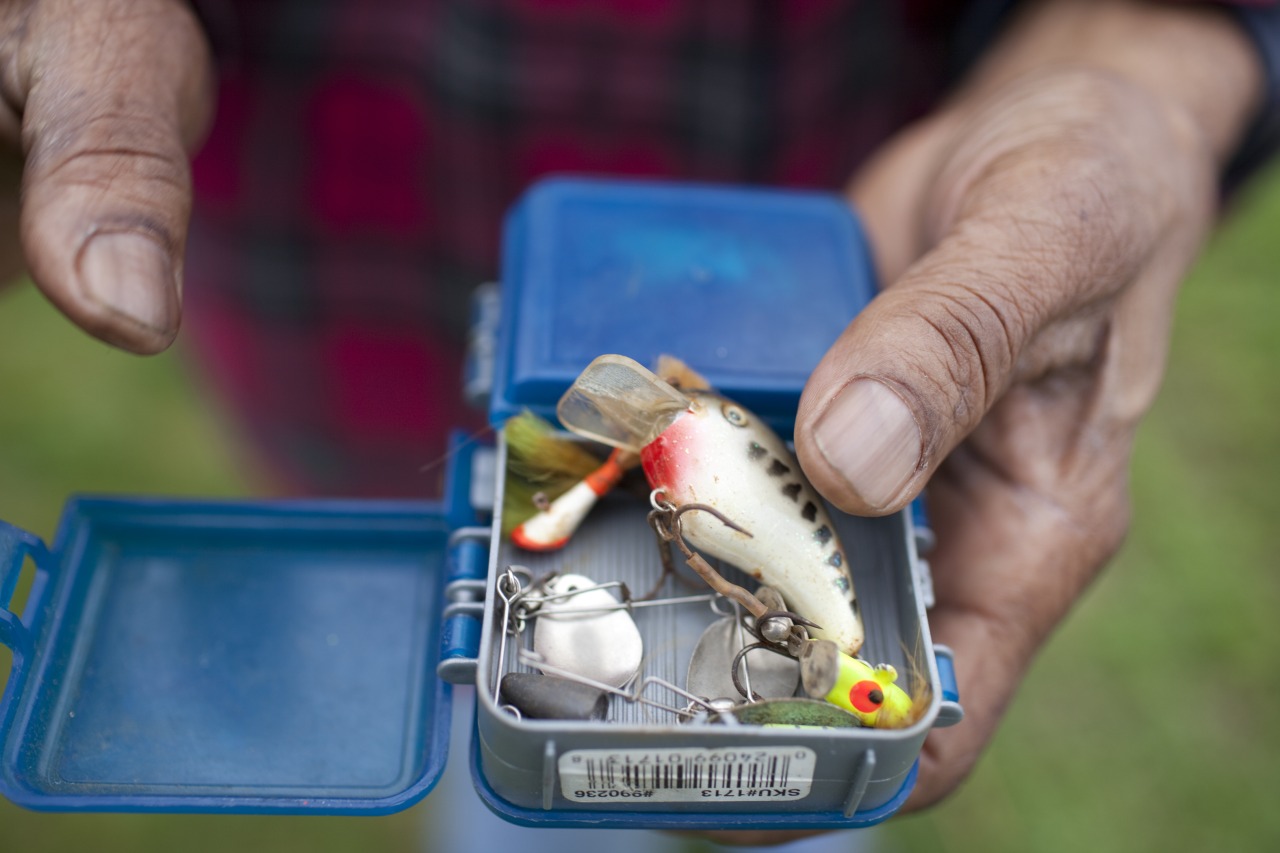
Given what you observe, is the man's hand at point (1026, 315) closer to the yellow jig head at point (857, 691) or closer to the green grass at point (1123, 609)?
the yellow jig head at point (857, 691)

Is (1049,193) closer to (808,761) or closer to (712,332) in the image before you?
(712,332)

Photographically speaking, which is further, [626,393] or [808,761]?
[626,393]

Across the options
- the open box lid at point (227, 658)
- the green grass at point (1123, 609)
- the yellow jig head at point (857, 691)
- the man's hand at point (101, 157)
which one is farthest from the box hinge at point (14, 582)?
the green grass at point (1123, 609)

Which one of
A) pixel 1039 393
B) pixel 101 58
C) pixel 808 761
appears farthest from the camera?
pixel 1039 393

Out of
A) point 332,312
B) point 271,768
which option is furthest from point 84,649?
point 332,312

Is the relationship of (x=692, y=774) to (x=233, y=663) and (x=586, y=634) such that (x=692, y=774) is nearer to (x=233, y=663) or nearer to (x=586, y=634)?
(x=586, y=634)

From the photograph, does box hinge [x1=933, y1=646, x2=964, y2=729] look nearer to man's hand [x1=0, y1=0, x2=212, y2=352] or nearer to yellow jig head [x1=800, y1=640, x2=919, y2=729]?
yellow jig head [x1=800, y1=640, x2=919, y2=729]

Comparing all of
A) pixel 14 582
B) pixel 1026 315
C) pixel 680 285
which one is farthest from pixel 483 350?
pixel 1026 315
